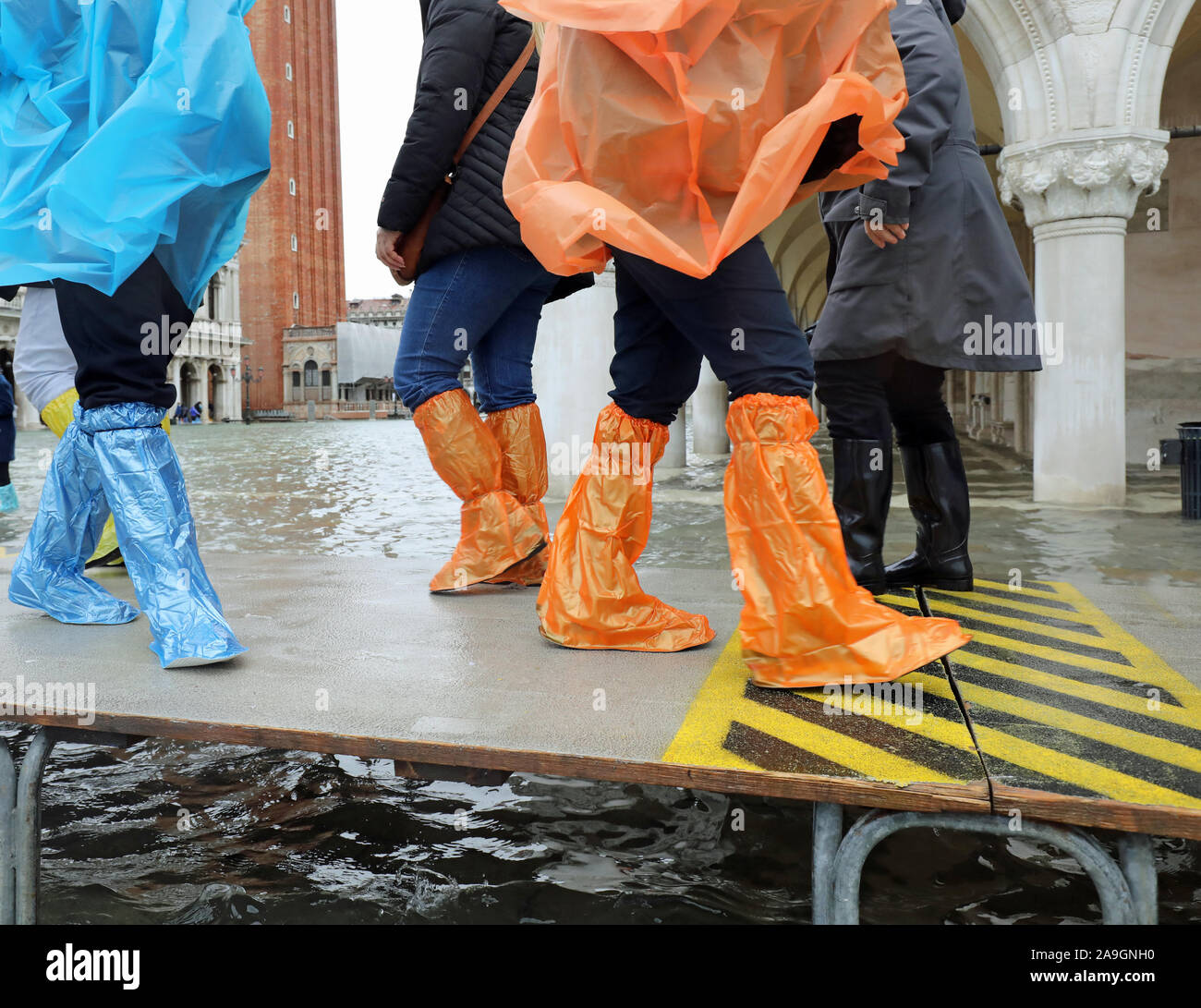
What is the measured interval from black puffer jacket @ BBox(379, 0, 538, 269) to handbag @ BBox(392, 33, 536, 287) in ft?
0.08

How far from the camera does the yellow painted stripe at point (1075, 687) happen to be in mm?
2066

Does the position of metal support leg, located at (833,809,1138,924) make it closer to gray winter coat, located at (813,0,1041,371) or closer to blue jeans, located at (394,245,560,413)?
gray winter coat, located at (813,0,1041,371)

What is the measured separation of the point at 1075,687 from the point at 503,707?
130 centimetres

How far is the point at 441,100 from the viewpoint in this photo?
3266 mm

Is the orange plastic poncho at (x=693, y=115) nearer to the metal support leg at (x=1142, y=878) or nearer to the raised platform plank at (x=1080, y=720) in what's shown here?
the raised platform plank at (x=1080, y=720)

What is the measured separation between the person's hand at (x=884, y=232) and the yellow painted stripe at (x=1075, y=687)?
129 cm

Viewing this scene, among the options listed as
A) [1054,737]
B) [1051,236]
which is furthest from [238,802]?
[1051,236]

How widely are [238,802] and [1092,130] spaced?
8081mm

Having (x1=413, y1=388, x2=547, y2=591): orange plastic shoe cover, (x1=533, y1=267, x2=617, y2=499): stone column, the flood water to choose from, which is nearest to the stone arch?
(x1=533, y1=267, x2=617, y2=499): stone column

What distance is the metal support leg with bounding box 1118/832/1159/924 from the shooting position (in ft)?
5.26

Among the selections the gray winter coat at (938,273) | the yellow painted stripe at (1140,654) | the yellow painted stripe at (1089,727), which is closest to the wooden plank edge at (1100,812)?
the yellow painted stripe at (1089,727)

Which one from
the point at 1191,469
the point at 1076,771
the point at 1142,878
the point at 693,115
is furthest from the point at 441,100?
the point at 1191,469

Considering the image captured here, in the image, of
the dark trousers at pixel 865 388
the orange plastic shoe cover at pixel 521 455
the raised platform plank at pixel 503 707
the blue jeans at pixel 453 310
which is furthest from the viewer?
the orange plastic shoe cover at pixel 521 455

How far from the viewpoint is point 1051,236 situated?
26.9ft
